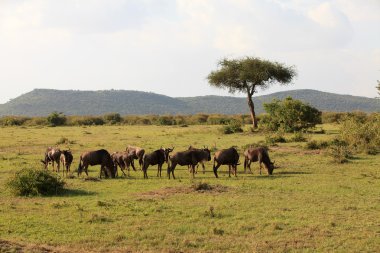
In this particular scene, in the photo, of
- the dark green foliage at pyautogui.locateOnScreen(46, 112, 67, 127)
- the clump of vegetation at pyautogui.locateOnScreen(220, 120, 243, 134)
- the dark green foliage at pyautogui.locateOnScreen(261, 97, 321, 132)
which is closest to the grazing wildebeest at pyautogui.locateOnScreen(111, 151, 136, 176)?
the dark green foliage at pyautogui.locateOnScreen(261, 97, 321, 132)

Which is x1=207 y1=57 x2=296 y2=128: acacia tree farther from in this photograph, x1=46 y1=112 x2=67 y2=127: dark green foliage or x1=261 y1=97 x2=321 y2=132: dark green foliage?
x1=46 y1=112 x2=67 y2=127: dark green foliage

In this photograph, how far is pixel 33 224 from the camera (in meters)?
12.5

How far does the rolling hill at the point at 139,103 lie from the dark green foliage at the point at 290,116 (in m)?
111

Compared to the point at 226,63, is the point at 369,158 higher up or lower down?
lower down

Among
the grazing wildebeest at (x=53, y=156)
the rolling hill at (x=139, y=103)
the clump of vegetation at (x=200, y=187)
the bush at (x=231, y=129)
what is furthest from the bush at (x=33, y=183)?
the rolling hill at (x=139, y=103)

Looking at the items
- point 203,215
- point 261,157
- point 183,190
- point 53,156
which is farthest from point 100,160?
point 203,215

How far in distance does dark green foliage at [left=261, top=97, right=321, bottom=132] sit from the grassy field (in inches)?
905

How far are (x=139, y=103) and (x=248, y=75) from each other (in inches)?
5257

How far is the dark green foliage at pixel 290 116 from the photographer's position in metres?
44.2

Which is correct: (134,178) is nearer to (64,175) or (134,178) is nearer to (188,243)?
(64,175)

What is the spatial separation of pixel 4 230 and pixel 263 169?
13530 mm

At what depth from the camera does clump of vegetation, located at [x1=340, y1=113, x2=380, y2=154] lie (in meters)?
29.4

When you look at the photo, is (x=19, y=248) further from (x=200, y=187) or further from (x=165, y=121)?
(x=165, y=121)

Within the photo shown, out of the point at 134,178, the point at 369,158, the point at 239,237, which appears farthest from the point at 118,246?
the point at 369,158
